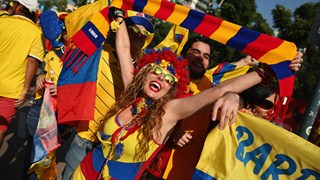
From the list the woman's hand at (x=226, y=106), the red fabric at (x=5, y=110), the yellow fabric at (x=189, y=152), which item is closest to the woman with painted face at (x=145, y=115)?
the woman's hand at (x=226, y=106)

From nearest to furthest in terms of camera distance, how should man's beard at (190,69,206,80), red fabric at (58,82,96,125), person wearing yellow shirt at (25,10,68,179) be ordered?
red fabric at (58,82,96,125)
man's beard at (190,69,206,80)
person wearing yellow shirt at (25,10,68,179)

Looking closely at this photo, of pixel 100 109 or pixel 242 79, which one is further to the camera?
pixel 100 109

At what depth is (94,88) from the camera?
8.07 ft

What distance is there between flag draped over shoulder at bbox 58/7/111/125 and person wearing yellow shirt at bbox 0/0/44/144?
0.66m

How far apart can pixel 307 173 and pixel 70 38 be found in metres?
1.99

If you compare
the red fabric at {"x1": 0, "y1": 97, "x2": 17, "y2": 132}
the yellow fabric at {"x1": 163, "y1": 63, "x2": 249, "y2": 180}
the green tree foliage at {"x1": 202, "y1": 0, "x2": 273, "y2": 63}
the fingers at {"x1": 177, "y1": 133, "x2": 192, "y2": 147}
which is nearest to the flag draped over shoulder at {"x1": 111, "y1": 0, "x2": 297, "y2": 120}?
the yellow fabric at {"x1": 163, "y1": 63, "x2": 249, "y2": 180}

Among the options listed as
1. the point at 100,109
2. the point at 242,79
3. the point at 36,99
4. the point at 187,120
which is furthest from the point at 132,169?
the point at 36,99

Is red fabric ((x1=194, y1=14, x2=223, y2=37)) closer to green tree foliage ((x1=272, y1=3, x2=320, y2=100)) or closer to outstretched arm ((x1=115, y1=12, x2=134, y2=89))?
outstretched arm ((x1=115, y1=12, x2=134, y2=89))

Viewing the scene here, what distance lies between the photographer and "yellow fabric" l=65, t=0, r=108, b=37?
2.54 meters

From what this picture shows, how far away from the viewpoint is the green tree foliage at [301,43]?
13430 mm

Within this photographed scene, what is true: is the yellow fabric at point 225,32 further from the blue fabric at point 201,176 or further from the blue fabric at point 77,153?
the blue fabric at point 77,153

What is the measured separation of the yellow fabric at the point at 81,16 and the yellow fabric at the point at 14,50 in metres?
0.58

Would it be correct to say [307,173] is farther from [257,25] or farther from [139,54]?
[257,25]

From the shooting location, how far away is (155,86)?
2.03 metres
